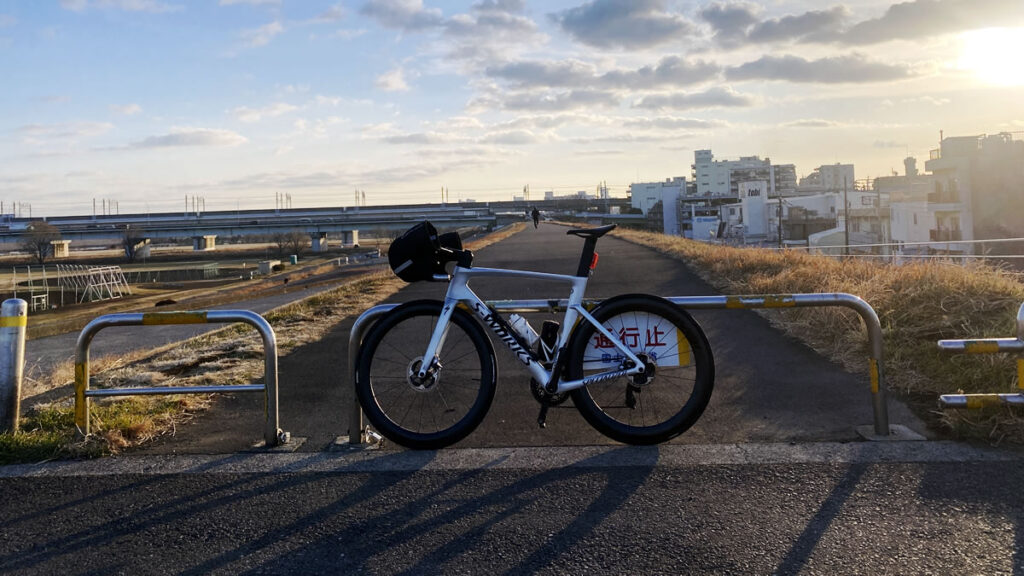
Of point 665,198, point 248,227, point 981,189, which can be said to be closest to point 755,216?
point 665,198

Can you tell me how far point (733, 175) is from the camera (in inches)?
5876

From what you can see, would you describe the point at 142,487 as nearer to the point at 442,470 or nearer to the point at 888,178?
the point at 442,470

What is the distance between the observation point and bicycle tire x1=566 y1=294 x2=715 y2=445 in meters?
4.59

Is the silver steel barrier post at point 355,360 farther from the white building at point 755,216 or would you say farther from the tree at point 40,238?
the tree at point 40,238

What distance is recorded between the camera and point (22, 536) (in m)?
3.62

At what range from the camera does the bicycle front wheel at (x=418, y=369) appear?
15.2 ft

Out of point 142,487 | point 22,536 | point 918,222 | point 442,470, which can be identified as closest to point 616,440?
point 442,470

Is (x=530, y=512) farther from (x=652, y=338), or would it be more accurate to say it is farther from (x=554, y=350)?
(x=652, y=338)

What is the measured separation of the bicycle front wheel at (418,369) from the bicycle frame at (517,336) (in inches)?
2.4

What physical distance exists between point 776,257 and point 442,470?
1302 centimetres

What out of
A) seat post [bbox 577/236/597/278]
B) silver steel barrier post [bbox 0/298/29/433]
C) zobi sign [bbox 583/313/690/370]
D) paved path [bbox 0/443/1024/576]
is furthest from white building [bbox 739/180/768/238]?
silver steel barrier post [bbox 0/298/29/433]

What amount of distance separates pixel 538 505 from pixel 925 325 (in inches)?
201

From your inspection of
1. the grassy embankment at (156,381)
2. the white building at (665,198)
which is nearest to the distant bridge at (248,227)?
the white building at (665,198)

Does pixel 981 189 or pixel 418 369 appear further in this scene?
pixel 981 189
